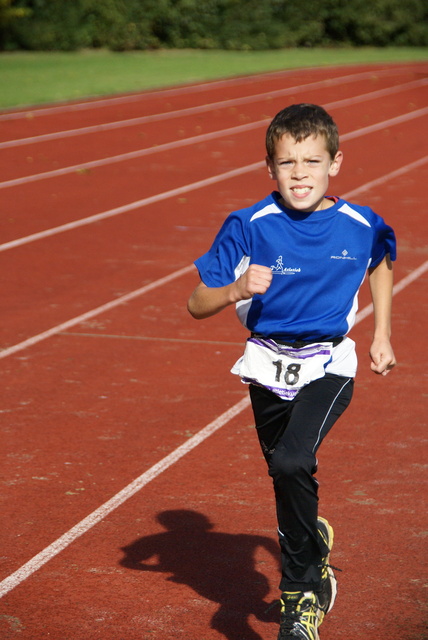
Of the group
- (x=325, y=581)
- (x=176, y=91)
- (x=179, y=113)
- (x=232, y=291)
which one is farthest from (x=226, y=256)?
(x=176, y=91)

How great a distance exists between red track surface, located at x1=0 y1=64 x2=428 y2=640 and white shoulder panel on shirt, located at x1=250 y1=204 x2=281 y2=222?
1.46 meters

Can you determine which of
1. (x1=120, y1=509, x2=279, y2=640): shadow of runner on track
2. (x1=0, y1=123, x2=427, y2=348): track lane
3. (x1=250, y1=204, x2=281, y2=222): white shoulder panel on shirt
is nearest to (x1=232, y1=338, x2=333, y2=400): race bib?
(x1=250, y1=204, x2=281, y2=222): white shoulder panel on shirt

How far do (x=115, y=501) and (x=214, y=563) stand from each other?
2.62ft

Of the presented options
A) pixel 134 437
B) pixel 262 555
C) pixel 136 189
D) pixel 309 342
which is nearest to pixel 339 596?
pixel 262 555

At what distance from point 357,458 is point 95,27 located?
120ft

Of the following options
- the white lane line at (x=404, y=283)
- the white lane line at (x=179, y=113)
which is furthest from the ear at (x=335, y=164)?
the white lane line at (x=179, y=113)

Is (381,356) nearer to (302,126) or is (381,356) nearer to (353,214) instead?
(353,214)

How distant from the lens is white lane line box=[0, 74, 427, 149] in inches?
746

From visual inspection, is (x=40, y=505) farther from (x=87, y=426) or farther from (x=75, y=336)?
(x=75, y=336)

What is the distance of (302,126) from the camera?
352 cm

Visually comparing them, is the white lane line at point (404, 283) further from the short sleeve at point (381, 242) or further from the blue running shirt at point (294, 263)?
the blue running shirt at point (294, 263)

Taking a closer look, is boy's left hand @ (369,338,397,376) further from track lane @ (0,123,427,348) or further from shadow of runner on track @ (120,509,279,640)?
track lane @ (0,123,427,348)

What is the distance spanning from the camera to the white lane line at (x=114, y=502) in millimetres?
4277

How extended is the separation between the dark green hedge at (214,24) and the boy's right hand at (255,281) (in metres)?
A: 37.5
